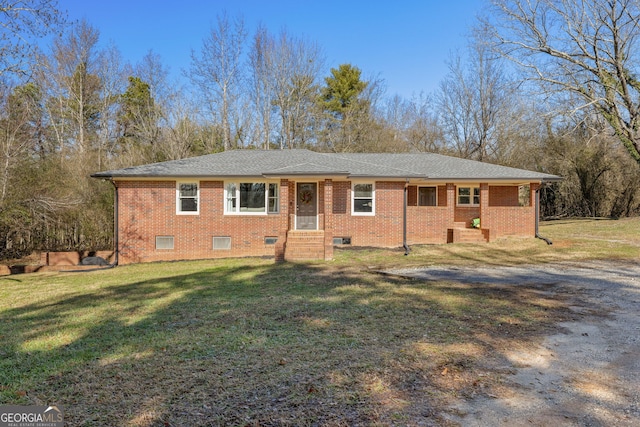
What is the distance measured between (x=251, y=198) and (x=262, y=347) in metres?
11.1

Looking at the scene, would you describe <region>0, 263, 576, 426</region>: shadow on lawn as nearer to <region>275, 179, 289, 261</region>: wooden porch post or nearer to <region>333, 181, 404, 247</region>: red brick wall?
<region>275, 179, 289, 261</region>: wooden porch post

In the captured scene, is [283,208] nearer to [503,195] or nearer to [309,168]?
[309,168]

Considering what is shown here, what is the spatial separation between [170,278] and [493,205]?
14772 millimetres

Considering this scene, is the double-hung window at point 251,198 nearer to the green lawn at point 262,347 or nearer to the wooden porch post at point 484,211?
the green lawn at point 262,347

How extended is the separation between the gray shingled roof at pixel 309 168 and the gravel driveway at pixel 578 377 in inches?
345

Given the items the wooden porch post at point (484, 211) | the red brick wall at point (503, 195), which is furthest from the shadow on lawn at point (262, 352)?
the red brick wall at point (503, 195)


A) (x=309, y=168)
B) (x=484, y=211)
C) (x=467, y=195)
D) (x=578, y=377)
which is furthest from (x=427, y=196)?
(x=578, y=377)

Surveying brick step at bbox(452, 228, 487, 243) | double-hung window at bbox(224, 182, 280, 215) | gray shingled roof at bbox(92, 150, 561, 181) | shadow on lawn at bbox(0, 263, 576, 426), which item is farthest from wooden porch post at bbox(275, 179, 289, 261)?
brick step at bbox(452, 228, 487, 243)

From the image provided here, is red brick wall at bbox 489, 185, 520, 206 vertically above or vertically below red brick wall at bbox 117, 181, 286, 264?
above

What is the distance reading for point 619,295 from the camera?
6875mm

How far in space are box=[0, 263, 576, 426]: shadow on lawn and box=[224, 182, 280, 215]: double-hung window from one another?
7.54m

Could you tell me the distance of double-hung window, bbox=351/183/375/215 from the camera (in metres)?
14.9

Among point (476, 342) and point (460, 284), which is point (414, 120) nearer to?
point (460, 284)

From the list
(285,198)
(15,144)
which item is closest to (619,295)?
(285,198)
